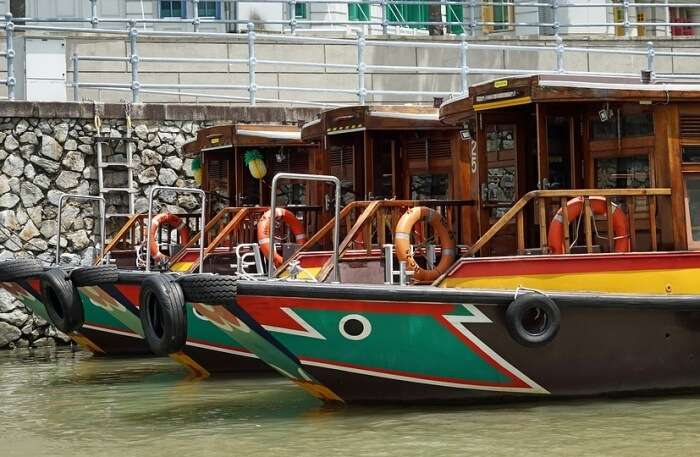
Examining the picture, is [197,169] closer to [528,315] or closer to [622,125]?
[622,125]

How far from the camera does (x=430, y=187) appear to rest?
13.8 m

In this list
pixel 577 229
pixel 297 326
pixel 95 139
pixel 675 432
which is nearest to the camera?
pixel 675 432

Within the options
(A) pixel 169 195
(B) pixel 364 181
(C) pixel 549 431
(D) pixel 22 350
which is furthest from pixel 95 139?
(C) pixel 549 431

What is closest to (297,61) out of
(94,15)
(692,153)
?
(94,15)

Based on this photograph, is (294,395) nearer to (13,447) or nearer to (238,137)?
(13,447)

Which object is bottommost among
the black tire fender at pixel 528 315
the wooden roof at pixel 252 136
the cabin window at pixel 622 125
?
the black tire fender at pixel 528 315

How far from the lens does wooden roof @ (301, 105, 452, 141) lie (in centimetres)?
1353

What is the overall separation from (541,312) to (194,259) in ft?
17.3

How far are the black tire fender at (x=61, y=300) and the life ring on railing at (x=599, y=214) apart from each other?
4411mm

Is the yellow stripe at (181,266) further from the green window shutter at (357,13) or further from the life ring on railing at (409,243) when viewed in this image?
the green window shutter at (357,13)

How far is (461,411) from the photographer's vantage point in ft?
34.9

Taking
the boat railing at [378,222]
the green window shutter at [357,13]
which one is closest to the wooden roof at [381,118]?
the boat railing at [378,222]

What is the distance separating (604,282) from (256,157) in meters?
6.50

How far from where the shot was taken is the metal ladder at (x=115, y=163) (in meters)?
17.6
